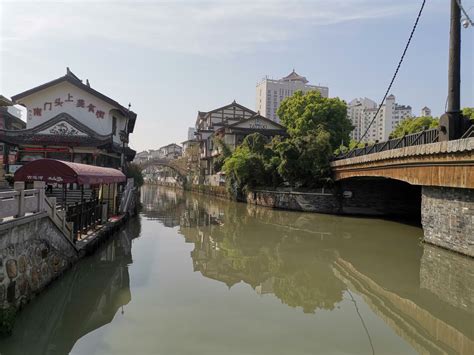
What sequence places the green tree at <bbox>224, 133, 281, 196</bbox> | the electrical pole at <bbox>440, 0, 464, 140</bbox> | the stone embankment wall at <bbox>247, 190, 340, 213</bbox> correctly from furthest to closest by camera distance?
the green tree at <bbox>224, 133, 281, 196</bbox> < the stone embankment wall at <bbox>247, 190, 340, 213</bbox> < the electrical pole at <bbox>440, 0, 464, 140</bbox>

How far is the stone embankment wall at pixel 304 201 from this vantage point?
2894cm

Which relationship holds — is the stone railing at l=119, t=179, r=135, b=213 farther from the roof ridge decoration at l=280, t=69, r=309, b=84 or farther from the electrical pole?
the roof ridge decoration at l=280, t=69, r=309, b=84

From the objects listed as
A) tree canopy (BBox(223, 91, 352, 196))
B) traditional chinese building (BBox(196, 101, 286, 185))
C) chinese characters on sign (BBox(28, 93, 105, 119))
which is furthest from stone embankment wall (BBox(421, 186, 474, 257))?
traditional chinese building (BBox(196, 101, 286, 185))

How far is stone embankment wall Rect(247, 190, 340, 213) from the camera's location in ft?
94.9

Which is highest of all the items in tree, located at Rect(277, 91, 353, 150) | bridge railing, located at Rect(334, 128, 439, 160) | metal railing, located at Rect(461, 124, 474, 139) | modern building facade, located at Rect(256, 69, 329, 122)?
modern building facade, located at Rect(256, 69, 329, 122)

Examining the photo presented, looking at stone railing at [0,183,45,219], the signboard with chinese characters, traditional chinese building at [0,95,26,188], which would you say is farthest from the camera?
the signboard with chinese characters

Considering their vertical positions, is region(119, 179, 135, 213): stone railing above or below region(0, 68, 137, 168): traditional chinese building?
below

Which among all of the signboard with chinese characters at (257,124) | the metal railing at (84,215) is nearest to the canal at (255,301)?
the metal railing at (84,215)

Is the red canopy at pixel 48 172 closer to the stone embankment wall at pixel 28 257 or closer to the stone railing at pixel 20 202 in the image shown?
the stone embankment wall at pixel 28 257

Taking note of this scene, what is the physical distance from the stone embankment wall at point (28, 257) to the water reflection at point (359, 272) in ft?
13.3

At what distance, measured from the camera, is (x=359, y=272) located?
12172 millimetres

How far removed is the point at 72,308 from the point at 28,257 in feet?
4.56

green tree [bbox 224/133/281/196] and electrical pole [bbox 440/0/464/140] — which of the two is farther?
green tree [bbox 224/133/281/196]

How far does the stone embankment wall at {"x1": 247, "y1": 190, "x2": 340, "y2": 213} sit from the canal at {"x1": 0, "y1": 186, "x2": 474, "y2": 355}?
12.0 meters
